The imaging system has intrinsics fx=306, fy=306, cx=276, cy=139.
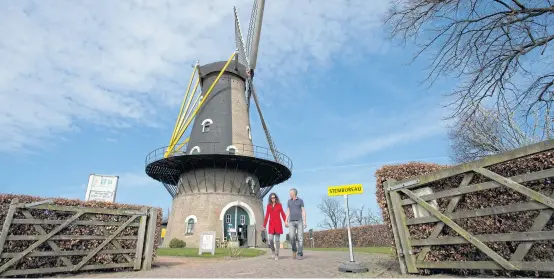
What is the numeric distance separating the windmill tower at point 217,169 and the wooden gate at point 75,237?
37.6 feet

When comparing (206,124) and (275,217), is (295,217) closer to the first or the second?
(275,217)

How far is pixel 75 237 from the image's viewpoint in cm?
574

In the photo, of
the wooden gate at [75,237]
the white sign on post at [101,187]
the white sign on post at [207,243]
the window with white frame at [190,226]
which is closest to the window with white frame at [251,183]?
the window with white frame at [190,226]

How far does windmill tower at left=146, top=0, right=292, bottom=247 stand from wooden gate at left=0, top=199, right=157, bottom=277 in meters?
11.5

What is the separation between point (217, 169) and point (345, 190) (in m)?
14.9

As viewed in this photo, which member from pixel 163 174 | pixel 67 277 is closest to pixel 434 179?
pixel 67 277

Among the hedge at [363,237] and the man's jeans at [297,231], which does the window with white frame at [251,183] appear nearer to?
the hedge at [363,237]

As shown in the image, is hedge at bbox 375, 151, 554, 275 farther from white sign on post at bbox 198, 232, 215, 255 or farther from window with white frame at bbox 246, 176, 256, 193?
window with white frame at bbox 246, 176, 256, 193

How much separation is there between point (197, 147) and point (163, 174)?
3203mm

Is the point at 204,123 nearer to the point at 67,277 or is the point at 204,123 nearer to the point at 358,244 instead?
the point at 358,244

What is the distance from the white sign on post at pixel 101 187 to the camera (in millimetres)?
12456

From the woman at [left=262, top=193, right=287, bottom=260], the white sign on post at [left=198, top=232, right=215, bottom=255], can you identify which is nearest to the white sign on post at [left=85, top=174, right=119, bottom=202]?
the white sign on post at [left=198, top=232, right=215, bottom=255]

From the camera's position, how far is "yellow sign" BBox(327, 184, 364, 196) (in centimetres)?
559

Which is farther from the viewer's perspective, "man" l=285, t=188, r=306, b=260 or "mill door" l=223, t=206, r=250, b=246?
"mill door" l=223, t=206, r=250, b=246
